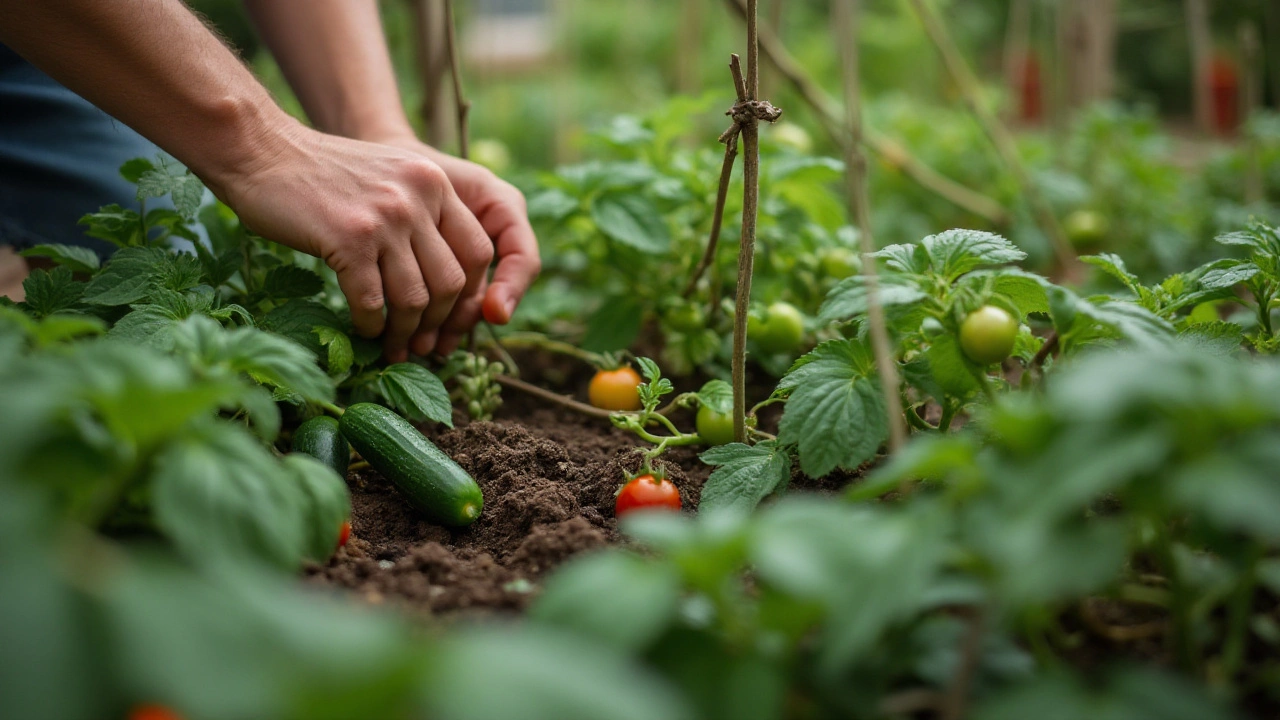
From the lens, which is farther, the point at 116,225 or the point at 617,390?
the point at 617,390

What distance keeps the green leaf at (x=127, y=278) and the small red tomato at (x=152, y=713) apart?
Result: 0.96 m

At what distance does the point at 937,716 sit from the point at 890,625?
15 centimetres

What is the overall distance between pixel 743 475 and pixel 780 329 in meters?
0.59

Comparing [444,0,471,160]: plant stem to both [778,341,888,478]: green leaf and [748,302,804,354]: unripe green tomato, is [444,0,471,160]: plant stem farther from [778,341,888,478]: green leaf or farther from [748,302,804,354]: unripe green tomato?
[778,341,888,478]: green leaf

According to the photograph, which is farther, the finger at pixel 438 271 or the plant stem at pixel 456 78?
the plant stem at pixel 456 78

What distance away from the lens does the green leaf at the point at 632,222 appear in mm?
2297

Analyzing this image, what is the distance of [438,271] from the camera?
1.85 metres

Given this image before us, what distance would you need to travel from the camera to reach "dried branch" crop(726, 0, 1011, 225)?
282cm

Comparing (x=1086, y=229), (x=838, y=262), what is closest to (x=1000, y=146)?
(x=1086, y=229)

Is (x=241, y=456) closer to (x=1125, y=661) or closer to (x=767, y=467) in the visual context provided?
(x=767, y=467)

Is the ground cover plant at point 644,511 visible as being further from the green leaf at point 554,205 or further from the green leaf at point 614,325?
the green leaf at point 554,205

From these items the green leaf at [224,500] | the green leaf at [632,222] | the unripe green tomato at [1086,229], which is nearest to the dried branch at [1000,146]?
the unripe green tomato at [1086,229]

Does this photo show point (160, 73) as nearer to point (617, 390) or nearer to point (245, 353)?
point (245, 353)

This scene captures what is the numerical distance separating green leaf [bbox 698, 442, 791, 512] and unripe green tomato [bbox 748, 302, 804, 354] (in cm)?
50
